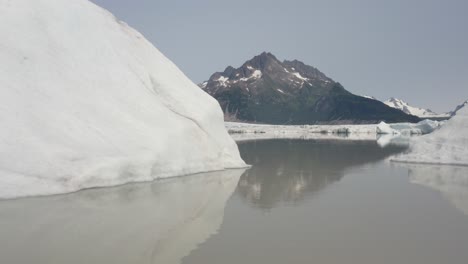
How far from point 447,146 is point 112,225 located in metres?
26.4

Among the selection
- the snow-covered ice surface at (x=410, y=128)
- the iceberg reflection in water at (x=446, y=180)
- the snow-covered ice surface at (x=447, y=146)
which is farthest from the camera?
the snow-covered ice surface at (x=410, y=128)

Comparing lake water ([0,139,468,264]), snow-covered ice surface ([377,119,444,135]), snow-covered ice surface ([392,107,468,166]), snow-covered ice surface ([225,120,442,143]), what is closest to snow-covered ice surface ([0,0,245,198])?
lake water ([0,139,468,264])

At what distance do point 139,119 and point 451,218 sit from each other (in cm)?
1412

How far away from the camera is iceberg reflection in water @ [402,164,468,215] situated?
14.2 meters

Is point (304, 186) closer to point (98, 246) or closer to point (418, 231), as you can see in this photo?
point (418, 231)

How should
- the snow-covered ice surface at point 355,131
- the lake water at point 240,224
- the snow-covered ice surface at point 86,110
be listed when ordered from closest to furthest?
the lake water at point 240,224 < the snow-covered ice surface at point 86,110 < the snow-covered ice surface at point 355,131

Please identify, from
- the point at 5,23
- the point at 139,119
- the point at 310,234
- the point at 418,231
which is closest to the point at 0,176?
the point at 139,119

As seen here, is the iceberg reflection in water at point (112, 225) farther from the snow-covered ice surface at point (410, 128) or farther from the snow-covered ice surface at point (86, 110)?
the snow-covered ice surface at point (410, 128)

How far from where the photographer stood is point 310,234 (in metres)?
9.35

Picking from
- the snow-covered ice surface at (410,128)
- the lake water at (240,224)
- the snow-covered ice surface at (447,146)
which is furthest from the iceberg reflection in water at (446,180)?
the snow-covered ice surface at (410,128)

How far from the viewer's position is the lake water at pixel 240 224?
7777mm

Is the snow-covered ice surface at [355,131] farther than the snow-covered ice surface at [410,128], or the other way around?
the snow-covered ice surface at [410,128]

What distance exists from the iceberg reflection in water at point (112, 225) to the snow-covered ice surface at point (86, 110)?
4.19ft

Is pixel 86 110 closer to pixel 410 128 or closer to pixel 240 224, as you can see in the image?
pixel 240 224
